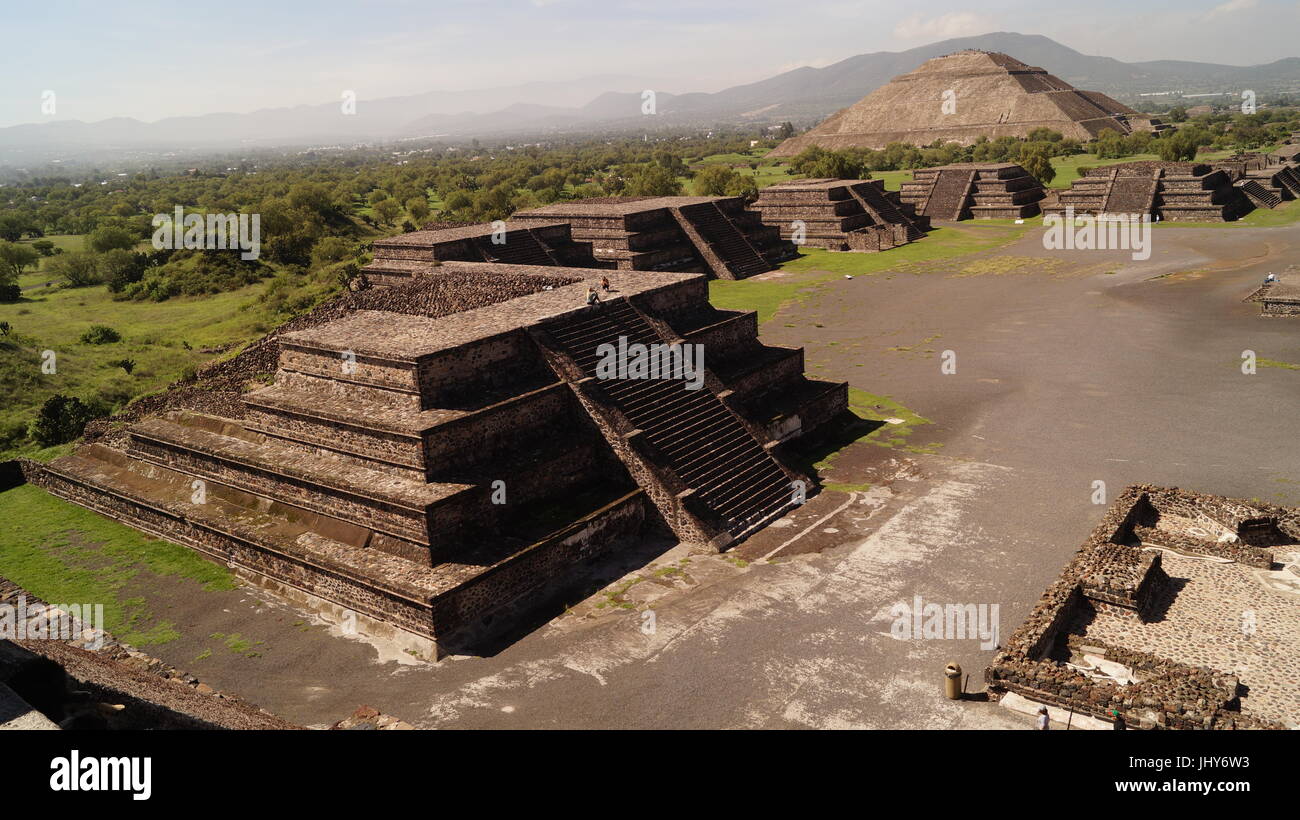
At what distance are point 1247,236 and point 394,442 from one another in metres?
48.2

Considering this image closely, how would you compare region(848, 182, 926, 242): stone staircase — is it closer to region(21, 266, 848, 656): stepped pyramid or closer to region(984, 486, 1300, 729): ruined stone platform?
region(21, 266, 848, 656): stepped pyramid

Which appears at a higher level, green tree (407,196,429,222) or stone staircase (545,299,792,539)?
green tree (407,196,429,222)

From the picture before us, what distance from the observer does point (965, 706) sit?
10688 mm

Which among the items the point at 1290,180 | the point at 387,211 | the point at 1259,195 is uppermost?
the point at 1290,180

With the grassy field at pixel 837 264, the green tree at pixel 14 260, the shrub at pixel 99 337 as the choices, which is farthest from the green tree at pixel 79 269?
the grassy field at pixel 837 264

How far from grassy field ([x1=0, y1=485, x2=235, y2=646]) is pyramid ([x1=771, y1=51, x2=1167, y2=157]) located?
335 feet

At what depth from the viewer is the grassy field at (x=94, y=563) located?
14.3 m

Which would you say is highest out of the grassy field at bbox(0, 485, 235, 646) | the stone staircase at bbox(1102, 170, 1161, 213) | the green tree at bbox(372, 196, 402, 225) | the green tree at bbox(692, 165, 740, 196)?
the green tree at bbox(692, 165, 740, 196)

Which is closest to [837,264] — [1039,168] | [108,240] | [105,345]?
[1039,168]

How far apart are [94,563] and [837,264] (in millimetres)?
35862

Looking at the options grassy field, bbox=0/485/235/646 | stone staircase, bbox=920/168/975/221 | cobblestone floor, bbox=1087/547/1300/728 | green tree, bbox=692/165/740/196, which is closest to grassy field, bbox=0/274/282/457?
grassy field, bbox=0/485/235/646

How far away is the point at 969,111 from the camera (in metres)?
106

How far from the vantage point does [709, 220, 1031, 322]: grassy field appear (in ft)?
120

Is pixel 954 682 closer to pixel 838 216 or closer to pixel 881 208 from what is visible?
pixel 838 216
